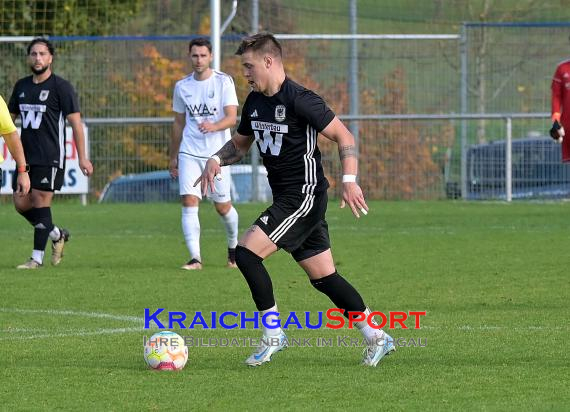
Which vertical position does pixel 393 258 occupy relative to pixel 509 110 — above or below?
below

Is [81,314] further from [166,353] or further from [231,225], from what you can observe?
[231,225]

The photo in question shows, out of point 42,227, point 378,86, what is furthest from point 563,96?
point 378,86

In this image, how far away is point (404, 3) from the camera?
981 inches

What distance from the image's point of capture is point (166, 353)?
7.24 meters

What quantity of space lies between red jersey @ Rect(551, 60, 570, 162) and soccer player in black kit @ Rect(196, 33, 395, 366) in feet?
21.1

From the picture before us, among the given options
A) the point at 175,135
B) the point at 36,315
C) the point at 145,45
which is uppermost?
the point at 145,45

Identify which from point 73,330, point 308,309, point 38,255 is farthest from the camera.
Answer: point 38,255

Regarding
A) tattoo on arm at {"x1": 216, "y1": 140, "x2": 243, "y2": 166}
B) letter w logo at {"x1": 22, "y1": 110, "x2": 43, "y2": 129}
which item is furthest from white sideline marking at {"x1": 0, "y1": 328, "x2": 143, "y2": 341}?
letter w logo at {"x1": 22, "y1": 110, "x2": 43, "y2": 129}

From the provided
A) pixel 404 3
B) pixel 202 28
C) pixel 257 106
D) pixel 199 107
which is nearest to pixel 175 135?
pixel 199 107

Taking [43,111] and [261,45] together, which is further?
[43,111]

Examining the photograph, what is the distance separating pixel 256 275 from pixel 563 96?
7.11 metres

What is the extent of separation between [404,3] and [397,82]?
66.1 inches

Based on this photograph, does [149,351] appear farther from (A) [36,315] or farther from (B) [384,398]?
(A) [36,315]

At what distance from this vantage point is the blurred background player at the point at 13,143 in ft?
30.3
